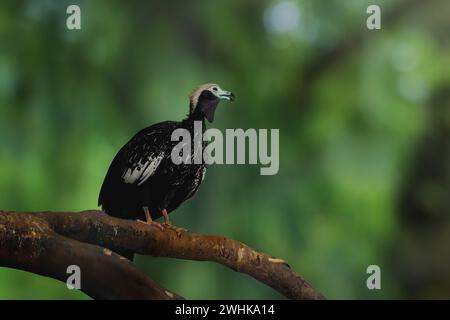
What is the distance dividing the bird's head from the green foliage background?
Result: 0.09 ft

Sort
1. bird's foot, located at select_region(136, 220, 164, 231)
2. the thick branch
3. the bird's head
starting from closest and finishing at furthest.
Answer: the thick branch, bird's foot, located at select_region(136, 220, 164, 231), the bird's head

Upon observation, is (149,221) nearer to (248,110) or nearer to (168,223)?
(168,223)

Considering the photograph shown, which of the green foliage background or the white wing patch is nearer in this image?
the white wing patch

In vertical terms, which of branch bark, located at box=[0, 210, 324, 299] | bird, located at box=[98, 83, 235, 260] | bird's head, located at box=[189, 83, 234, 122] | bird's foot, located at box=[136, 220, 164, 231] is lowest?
branch bark, located at box=[0, 210, 324, 299]

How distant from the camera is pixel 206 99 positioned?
1.42 meters

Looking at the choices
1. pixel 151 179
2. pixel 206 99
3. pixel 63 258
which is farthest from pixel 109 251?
pixel 206 99

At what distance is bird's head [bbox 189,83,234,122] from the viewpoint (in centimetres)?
141

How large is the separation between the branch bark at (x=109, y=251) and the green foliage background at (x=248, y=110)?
0.11 m

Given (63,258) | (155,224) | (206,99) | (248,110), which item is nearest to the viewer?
(63,258)

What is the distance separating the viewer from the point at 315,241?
60.6 inches

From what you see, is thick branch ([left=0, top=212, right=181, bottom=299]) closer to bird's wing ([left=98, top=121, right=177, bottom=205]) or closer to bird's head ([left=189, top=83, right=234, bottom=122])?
bird's wing ([left=98, top=121, right=177, bottom=205])

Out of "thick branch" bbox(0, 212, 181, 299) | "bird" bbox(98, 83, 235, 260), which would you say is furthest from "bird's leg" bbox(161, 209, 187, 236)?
"thick branch" bbox(0, 212, 181, 299)

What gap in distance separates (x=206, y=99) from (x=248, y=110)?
15 centimetres

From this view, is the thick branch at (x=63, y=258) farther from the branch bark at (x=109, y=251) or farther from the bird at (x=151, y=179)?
the bird at (x=151, y=179)
